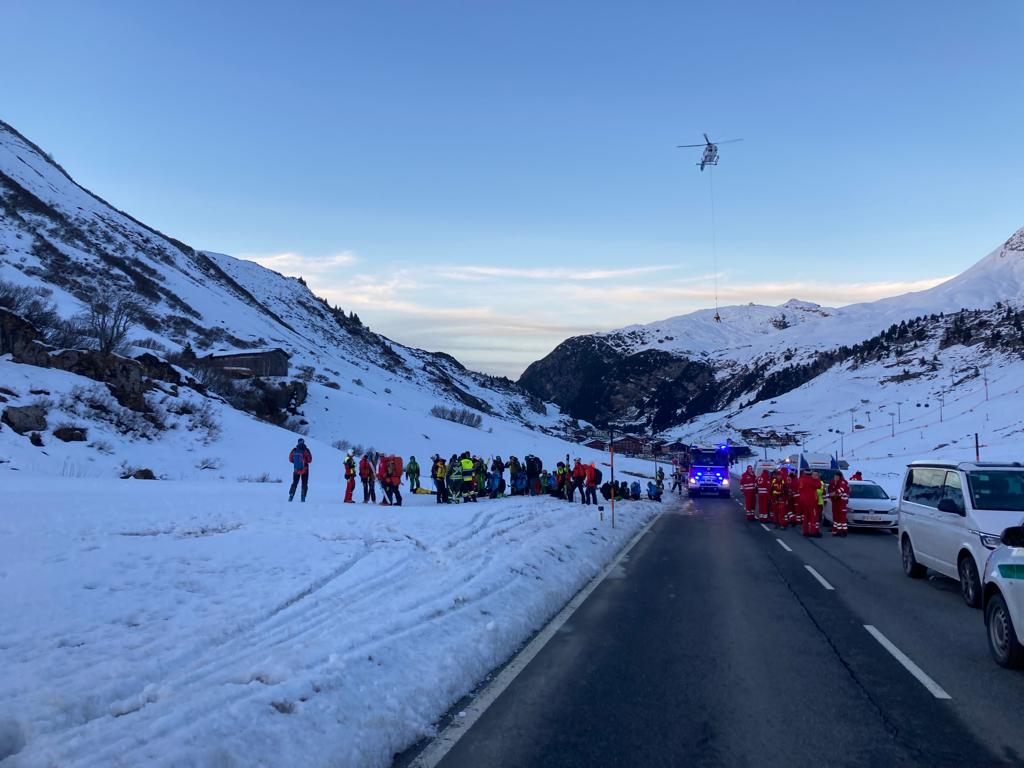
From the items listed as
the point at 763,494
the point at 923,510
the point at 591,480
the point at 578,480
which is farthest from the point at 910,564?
the point at 578,480

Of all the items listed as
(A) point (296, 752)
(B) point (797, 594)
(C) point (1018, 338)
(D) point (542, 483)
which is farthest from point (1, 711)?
(C) point (1018, 338)

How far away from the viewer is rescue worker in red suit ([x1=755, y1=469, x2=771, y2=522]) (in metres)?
25.3

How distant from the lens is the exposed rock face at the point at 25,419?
871 inches

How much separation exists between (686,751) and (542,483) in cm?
2520

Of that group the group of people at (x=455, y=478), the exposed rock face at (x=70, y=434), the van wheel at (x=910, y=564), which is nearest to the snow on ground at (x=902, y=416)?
the group of people at (x=455, y=478)

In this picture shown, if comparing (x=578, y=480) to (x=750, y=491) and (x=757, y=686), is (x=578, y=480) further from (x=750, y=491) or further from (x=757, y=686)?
(x=757, y=686)

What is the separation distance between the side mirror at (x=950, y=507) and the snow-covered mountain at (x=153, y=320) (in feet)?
70.5

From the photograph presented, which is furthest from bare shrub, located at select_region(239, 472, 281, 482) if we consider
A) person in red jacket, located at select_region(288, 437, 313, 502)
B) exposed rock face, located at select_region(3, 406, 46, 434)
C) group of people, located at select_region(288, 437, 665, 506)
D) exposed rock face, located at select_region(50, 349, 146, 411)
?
person in red jacket, located at select_region(288, 437, 313, 502)

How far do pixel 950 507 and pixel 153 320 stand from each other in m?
72.8

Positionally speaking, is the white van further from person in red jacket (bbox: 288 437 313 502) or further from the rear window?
person in red jacket (bbox: 288 437 313 502)

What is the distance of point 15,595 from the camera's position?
7.63m

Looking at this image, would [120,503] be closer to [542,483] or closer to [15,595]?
[15,595]

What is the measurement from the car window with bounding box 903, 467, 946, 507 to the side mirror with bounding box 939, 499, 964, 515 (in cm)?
94

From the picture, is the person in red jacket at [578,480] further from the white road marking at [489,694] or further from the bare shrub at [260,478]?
the white road marking at [489,694]
